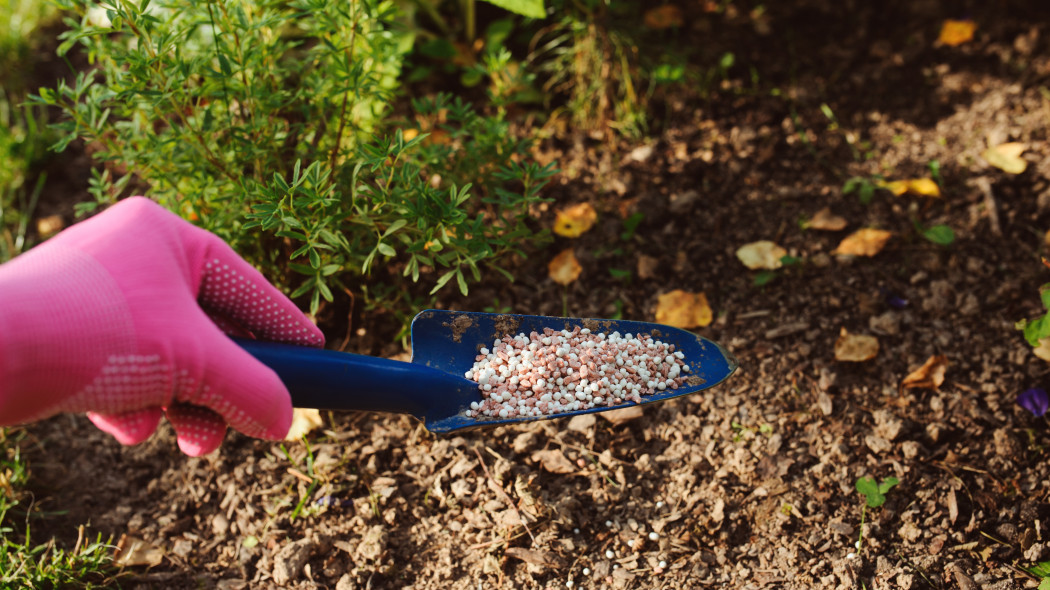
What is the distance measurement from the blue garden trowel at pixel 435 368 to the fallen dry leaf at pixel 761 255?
0.51m

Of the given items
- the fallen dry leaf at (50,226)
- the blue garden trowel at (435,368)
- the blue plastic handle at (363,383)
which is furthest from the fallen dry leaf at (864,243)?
the fallen dry leaf at (50,226)

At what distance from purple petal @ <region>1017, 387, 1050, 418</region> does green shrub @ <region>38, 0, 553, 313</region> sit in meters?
1.33

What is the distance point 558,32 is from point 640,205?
0.87m

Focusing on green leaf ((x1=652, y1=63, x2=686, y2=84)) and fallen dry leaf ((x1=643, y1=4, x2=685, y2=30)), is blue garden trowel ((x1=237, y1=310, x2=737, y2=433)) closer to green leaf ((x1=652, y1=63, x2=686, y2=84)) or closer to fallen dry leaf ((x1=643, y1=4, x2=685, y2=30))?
green leaf ((x1=652, y1=63, x2=686, y2=84))

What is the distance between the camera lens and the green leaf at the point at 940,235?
200cm

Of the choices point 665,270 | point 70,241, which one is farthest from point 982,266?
point 70,241

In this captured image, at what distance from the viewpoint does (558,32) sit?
2.66m

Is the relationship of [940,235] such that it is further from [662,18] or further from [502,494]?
[502,494]

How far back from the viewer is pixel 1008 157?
2170 mm

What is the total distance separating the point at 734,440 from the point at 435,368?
79 cm

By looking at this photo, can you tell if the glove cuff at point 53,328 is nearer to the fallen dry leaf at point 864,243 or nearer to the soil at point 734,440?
the soil at point 734,440

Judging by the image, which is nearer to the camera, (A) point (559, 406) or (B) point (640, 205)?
(A) point (559, 406)

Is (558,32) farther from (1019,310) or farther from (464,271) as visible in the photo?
(1019,310)

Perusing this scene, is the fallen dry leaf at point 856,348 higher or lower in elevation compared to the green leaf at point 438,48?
lower
